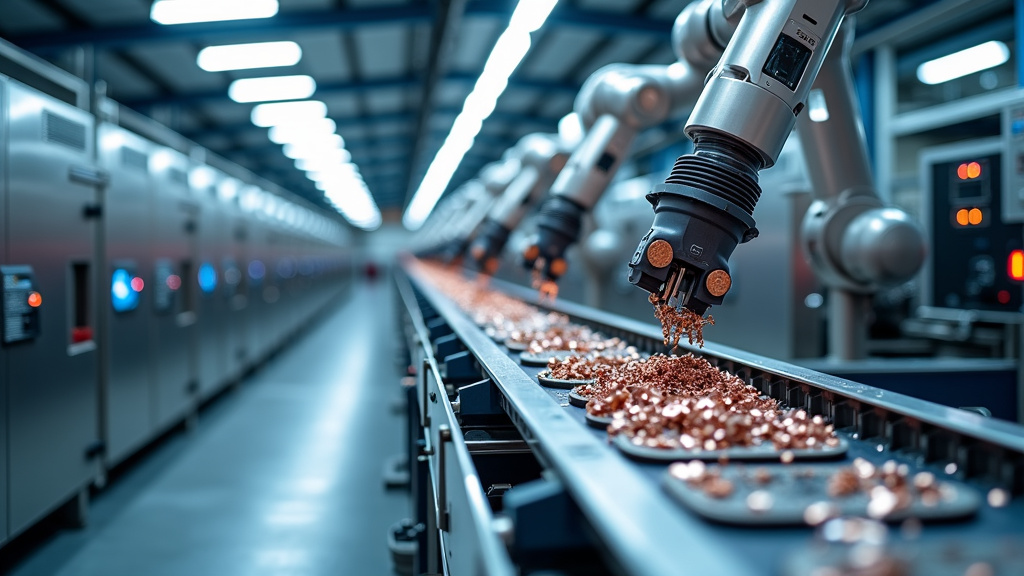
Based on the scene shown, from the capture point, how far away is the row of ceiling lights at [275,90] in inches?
234

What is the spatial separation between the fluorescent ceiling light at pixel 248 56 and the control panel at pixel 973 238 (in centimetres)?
605

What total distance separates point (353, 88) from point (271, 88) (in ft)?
3.19

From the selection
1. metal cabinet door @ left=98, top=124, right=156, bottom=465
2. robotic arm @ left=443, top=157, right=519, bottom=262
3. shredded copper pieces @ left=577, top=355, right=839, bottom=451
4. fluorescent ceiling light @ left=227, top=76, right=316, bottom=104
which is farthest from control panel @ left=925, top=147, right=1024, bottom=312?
fluorescent ceiling light @ left=227, top=76, right=316, bottom=104

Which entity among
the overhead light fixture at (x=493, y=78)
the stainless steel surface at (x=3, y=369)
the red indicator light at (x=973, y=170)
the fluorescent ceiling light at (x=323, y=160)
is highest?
the fluorescent ceiling light at (x=323, y=160)

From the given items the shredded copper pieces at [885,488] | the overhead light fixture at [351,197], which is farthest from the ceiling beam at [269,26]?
the overhead light fixture at [351,197]

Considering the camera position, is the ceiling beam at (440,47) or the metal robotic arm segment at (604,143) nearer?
the metal robotic arm segment at (604,143)

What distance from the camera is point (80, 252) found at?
345cm

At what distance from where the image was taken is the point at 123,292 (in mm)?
4070

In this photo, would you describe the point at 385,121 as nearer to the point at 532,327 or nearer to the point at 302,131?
the point at 302,131

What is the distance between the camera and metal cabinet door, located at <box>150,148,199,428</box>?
472 centimetres

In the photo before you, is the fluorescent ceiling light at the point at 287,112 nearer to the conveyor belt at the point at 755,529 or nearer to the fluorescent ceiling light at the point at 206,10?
the fluorescent ceiling light at the point at 206,10

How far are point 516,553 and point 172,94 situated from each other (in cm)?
898

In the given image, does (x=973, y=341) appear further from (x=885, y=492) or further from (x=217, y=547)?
(x=217, y=547)

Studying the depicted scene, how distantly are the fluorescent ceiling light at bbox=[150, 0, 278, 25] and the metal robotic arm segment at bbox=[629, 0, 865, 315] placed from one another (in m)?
5.12
